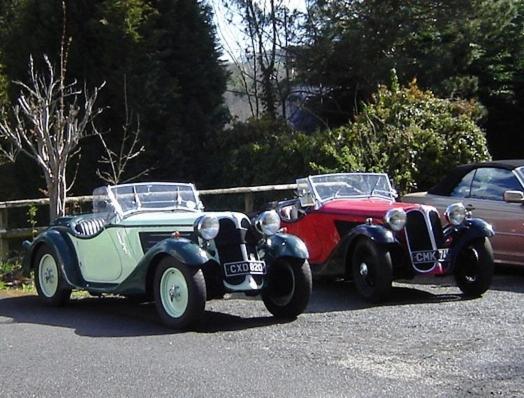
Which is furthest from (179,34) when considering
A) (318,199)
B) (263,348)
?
(263,348)

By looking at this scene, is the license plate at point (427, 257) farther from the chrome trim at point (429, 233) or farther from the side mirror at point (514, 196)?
the side mirror at point (514, 196)

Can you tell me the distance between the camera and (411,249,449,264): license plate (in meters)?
9.97

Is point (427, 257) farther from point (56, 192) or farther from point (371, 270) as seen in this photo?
point (56, 192)

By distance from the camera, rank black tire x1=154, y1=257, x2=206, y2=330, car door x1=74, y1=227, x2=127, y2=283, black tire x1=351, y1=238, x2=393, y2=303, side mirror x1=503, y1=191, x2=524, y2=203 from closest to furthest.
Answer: black tire x1=154, y1=257, x2=206, y2=330 → car door x1=74, y1=227, x2=127, y2=283 → black tire x1=351, y1=238, x2=393, y2=303 → side mirror x1=503, y1=191, x2=524, y2=203

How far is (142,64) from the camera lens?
18641 millimetres

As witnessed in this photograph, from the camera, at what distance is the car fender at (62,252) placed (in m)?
9.81

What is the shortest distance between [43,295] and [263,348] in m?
3.57

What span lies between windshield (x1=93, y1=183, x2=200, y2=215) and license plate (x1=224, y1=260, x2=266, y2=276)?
5.32ft

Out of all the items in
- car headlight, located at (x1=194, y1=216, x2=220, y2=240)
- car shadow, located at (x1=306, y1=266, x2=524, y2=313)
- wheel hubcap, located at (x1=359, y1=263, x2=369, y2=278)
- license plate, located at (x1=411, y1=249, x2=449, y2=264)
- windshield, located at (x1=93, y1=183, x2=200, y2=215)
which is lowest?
car shadow, located at (x1=306, y1=266, x2=524, y2=313)

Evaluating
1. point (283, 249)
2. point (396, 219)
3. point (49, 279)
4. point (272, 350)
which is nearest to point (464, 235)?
point (396, 219)

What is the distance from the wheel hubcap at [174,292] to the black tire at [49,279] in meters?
1.67

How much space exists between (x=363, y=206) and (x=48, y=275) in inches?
140

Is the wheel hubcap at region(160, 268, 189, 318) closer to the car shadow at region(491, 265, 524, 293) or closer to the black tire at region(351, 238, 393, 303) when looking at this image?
the black tire at region(351, 238, 393, 303)

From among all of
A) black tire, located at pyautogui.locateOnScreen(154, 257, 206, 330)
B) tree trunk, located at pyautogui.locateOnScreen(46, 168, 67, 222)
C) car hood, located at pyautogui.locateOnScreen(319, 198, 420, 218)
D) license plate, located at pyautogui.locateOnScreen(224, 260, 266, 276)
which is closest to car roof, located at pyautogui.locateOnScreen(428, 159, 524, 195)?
car hood, located at pyautogui.locateOnScreen(319, 198, 420, 218)
